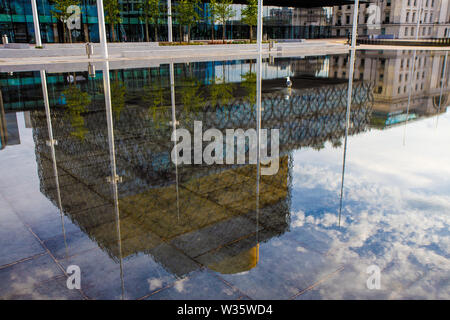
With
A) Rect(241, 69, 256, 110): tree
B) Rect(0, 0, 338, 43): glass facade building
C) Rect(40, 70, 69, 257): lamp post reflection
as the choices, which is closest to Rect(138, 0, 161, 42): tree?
Rect(0, 0, 338, 43): glass facade building

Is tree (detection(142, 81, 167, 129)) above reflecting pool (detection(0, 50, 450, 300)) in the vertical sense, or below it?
above

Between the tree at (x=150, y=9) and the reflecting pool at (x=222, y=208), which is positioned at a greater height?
the tree at (x=150, y=9)

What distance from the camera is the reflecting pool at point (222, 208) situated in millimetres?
4508

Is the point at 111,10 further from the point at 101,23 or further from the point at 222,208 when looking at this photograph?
the point at 222,208

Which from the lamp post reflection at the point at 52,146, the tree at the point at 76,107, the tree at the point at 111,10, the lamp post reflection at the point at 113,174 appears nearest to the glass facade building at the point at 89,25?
the tree at the point at 111,10

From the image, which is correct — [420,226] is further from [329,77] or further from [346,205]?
[329,77]

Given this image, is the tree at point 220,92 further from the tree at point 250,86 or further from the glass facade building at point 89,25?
the glass facade building at point 89,25

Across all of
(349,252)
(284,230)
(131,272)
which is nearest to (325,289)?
(349,252)

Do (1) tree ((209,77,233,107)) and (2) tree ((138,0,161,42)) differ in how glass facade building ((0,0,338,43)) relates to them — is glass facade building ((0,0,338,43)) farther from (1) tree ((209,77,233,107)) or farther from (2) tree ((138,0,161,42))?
(1) tree ((209,77,233,107))

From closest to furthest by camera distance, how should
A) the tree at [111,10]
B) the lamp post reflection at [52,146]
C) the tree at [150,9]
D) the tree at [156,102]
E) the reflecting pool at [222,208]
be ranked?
the reflecting pool at [222,208] → the lamp post reflection at [52,146] → the tree at [156,102] → the tree at [111,10] → the tree at [150,9]

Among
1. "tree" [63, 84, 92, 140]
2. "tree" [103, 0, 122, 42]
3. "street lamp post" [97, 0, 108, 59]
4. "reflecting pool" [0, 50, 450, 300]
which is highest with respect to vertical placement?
"tree" [103, 0, 122, 42]

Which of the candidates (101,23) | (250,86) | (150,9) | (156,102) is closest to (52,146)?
(156,102)

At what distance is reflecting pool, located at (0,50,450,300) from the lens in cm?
451

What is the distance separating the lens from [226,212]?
20.5ft
